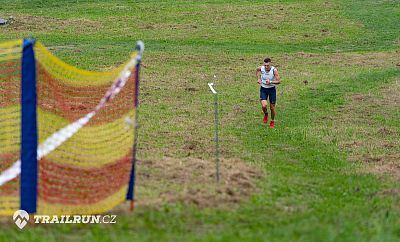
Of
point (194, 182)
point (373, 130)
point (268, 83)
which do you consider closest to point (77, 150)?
point (194, 182)

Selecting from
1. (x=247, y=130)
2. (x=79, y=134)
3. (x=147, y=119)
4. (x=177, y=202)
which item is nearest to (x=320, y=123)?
(x=247, y=130)

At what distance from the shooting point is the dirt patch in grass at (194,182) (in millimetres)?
12367

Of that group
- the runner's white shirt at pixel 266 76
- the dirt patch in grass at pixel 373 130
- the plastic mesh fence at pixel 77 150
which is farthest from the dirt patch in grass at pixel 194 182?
the runner's white shirt at pixel 266 76

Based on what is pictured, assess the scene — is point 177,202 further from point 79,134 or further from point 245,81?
point 245,81

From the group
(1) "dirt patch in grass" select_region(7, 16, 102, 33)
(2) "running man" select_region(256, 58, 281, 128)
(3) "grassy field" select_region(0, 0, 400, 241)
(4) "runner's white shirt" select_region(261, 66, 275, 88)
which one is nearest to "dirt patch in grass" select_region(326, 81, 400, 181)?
(3) "grassy field" select_region(0, 0, 400, 241)

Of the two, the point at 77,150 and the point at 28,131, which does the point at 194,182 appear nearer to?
the point at 77,150

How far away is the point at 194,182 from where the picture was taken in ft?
43.7

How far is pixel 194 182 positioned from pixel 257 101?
11.4 metres

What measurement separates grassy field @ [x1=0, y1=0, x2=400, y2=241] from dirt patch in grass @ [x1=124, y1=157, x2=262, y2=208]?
0.30 m

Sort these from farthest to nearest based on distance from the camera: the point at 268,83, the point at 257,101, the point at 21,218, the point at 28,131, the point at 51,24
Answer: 1. the point at 51,24
2. the point at 257,101
3. the point at 268,83
4. the point at 21,218
5. the point at 28,131

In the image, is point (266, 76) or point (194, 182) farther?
point (266, 76)

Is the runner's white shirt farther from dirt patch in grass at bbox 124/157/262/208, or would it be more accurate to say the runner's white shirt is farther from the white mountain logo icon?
the white mountain logo icon

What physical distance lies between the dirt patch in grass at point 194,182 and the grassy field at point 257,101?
30 centimetres

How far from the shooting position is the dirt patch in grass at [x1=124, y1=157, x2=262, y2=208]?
12.4m
